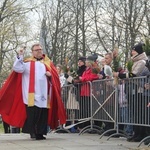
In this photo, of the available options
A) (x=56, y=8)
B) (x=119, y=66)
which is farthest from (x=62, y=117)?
(x=56, y=8)

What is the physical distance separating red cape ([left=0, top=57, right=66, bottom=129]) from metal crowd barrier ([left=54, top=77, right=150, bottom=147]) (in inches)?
44.4

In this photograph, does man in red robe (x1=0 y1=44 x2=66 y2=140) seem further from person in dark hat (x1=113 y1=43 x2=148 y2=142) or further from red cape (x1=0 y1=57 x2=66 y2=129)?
person in dark hat (x1=113 y1=43 x2=148 y2=142)

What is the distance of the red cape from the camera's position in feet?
33.2

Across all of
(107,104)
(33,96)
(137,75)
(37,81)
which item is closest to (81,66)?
(107,104)

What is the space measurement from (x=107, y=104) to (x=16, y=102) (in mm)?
2070

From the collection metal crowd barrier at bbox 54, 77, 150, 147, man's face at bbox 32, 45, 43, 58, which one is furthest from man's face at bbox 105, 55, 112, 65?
man's face at bbox 32, 45, 43, 58

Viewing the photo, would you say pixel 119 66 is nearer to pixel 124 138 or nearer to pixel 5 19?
pixel 124 138

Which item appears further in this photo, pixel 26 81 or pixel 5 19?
pixel 5 19

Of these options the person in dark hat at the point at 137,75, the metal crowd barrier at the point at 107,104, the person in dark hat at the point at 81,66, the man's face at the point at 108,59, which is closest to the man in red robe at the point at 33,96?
the metal crowd barrier at the point at 107,104

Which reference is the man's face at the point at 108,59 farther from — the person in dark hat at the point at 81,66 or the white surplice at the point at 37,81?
the white surplice at the point at 37,81

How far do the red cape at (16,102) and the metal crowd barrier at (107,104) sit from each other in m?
1.13

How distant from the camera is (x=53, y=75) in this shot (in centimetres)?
1024

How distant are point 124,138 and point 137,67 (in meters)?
1.81

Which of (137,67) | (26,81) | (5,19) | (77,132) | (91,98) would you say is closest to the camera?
(137,67)
